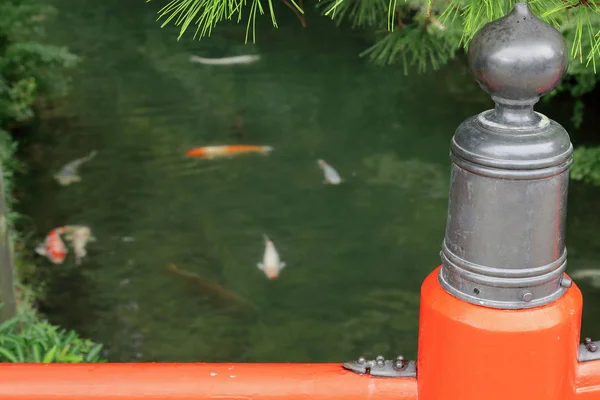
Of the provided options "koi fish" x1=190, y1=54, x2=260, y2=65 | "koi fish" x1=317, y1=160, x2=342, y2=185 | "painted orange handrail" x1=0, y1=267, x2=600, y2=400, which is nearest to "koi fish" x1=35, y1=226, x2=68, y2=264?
"koi fish" x1=317, y1=160, x2=342, y2=185

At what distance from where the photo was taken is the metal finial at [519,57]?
968mm

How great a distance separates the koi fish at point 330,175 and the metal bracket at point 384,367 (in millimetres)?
4131

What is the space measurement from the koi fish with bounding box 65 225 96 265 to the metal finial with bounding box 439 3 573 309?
3.80 m

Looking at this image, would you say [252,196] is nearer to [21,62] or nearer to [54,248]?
[54,248]

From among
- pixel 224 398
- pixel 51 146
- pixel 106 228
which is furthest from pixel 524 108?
pixel 51 146

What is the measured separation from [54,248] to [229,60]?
3050 millimetres

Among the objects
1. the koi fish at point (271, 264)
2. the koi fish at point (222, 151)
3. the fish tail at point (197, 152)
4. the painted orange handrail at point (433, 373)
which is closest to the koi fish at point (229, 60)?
the koi fish at point (222, 151)

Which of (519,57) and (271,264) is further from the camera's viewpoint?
(271,264)

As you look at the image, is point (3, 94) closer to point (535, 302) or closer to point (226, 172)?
point (226, 172)

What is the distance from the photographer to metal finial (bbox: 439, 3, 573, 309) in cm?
98

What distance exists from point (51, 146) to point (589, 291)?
352 centimetres

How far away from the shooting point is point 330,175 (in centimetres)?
538

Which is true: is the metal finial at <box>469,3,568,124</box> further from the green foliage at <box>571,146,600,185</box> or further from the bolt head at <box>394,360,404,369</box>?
the green foliage at <box>571,146,600,185</box>

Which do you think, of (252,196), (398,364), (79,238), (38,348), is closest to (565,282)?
(398,364)
